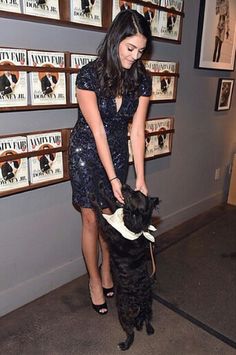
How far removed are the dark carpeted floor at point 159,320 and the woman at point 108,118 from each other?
6.3 inches

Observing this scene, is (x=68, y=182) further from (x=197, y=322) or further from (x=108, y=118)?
(x=197, y=322)

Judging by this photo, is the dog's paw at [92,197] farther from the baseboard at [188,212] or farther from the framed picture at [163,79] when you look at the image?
the baseboard at [188,212]

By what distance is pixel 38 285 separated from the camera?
1.97m

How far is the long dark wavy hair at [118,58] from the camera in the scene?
54.0 inches

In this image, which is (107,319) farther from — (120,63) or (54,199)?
(120,63)

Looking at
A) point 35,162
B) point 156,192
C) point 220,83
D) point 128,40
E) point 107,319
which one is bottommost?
point 107,319

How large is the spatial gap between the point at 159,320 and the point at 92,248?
0.56 meters

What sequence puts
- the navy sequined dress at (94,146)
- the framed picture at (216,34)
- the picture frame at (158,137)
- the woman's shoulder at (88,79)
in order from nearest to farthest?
1. the woman's shoulder at (88,79)
2. the navy sequined dress at (94,146)
3. the picture frame at (158,137)
4. the framed picture at (216,34)

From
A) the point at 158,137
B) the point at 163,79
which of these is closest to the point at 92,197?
the point at 158,137

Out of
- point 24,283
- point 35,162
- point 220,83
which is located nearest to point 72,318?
point 24,283

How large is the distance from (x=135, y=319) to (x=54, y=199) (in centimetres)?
82

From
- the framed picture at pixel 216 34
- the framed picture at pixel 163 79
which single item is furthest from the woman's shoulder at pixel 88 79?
the framed picture at pixel 216 34

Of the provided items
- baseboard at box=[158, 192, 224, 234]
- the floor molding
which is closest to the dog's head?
the floor molding

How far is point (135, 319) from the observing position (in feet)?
4.99
